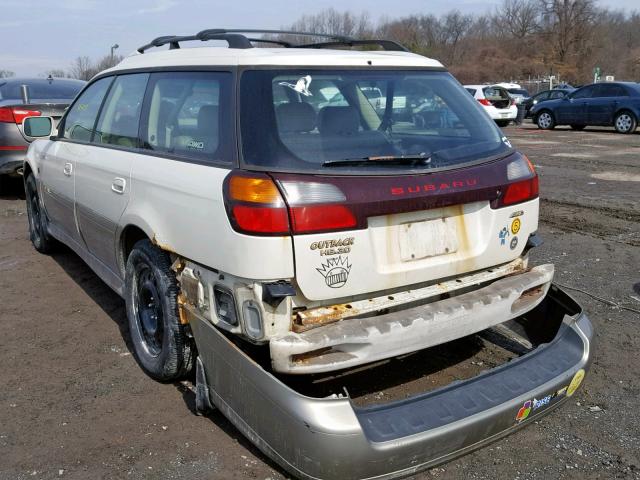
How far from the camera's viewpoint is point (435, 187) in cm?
291

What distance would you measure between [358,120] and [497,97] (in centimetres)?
2246

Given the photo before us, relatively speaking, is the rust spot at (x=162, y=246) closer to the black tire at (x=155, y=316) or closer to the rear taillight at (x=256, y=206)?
the black tire at (x=155, y=316)

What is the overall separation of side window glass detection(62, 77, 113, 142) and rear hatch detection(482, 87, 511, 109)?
68.1 feet

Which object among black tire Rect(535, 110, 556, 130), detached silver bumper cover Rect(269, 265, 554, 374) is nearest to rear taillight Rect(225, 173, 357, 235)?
detached silver bumper cover Rect(269, 265, 554, 374)

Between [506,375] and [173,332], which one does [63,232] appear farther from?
[506,375]

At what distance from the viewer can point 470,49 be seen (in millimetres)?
86875

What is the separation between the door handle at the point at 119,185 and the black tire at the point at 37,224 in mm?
2558

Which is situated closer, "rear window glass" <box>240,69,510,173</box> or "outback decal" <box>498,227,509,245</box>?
"rear window glass" <box>240,69,510,173</box>

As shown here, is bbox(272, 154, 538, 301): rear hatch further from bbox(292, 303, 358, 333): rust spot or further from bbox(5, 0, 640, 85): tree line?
bbox(5, 0, 640, 85): tree line

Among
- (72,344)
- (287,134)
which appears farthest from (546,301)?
(72,344)

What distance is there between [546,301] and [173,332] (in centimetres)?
207

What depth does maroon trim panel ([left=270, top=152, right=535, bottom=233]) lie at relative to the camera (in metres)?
2.72

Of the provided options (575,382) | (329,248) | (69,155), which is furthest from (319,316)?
(69,155)

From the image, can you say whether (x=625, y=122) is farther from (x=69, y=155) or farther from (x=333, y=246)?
(x=333, y=246)
